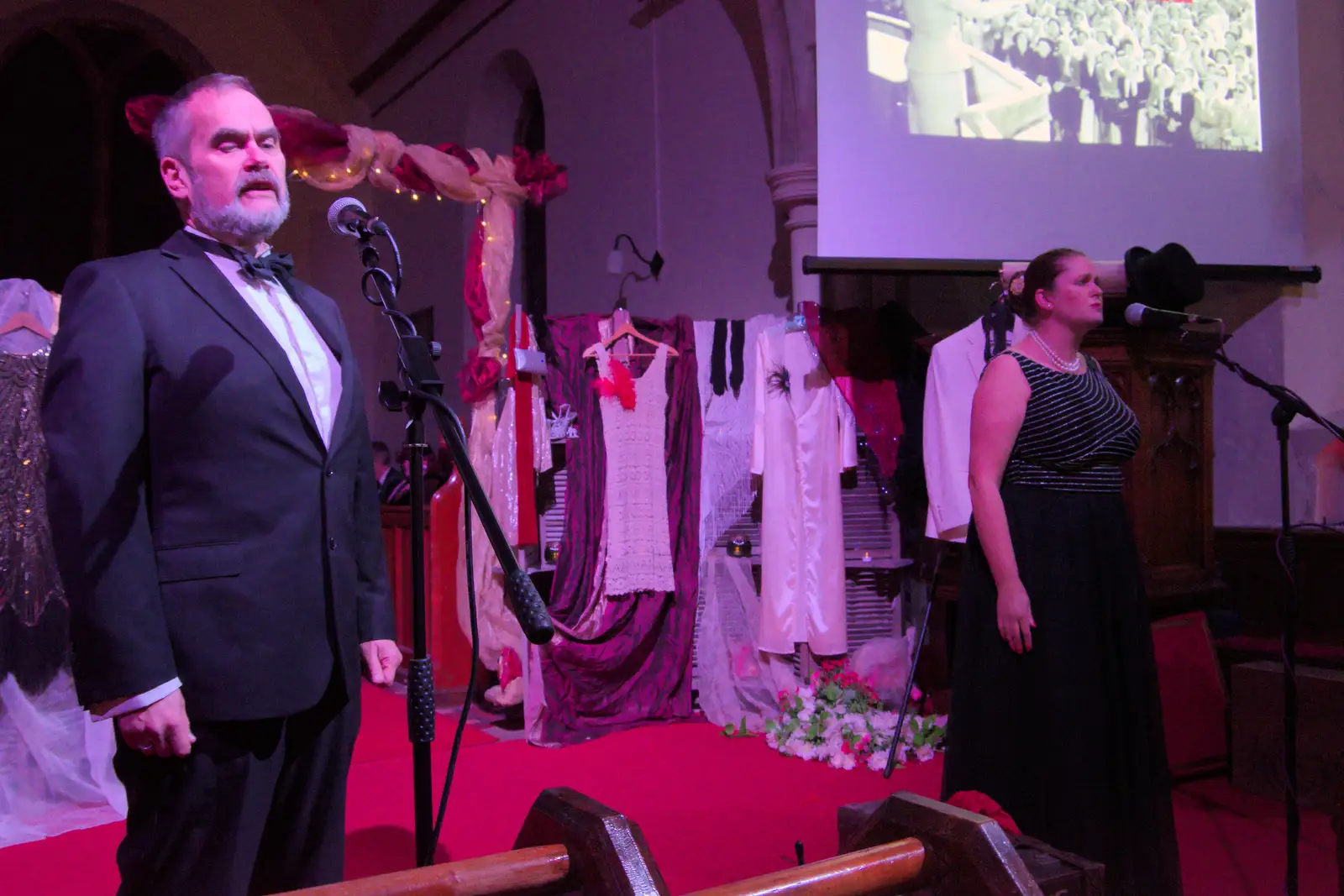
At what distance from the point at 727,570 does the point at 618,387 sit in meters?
1.00

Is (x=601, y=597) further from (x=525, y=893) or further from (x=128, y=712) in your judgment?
(x=525, y=893)

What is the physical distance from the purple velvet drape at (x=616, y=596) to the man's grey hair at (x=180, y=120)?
10.4 ft

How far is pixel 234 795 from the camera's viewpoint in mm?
1405

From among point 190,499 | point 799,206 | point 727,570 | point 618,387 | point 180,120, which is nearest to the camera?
point 190,499

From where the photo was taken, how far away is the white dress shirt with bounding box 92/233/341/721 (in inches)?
62.2

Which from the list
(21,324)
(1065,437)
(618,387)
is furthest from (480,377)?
(1065,437)

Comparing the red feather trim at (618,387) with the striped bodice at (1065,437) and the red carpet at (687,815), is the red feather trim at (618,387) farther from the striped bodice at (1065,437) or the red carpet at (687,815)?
the striped bodice at (1065,437)

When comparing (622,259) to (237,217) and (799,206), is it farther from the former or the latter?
(237,217)

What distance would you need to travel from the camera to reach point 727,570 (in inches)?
189

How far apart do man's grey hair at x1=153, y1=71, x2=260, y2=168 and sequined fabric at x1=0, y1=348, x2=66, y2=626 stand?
2282mm

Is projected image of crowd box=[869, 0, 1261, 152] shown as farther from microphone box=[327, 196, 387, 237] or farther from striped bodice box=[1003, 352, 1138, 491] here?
microphone box=[327, 196, 387, 237]

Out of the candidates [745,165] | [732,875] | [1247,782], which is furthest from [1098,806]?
[745,165]

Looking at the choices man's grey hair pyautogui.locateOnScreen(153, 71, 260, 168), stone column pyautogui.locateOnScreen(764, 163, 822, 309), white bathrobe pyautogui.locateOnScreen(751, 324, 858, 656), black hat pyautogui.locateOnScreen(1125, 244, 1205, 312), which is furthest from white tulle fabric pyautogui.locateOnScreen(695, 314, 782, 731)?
man's grey hair pyautogui.locateOnScreen(153, 71, 260, 168)

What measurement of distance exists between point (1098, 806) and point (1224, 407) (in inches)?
117
